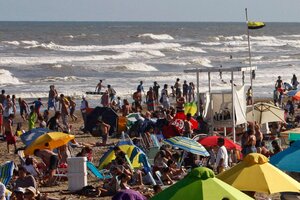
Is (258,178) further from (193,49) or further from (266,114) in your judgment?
(193,49)

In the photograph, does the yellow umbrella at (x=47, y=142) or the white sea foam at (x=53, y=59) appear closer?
the yellow umbrella at (x=47, y=142)

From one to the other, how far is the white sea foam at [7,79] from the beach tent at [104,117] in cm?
1874

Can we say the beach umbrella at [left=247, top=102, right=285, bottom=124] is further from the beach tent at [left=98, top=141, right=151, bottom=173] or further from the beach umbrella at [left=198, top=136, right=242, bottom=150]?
the beach tent at [left=98, top=141, right=151, bottom=173]

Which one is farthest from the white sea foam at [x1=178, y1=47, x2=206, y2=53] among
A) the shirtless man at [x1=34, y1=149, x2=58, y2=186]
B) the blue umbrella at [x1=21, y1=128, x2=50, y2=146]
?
the shirtless man at [x1=34, y1=149, x2=58, y2=186]

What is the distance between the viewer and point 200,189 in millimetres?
8500

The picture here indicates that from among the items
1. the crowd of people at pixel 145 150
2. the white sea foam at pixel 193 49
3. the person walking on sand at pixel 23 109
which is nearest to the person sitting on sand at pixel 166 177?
the crowd of people at pixel 145 150

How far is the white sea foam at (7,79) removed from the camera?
40800 millimetres

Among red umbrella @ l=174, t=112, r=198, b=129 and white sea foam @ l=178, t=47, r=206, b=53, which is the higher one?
white sea foam @ l=178, t=47, r=206, b=53

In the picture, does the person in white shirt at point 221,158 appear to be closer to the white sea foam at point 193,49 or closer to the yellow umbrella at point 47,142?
the yellow umbrella at point 47,142

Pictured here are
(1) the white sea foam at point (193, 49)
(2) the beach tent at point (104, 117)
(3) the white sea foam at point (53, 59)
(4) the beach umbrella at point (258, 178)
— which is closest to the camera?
(4) the beach umbrella at point (258, 178)

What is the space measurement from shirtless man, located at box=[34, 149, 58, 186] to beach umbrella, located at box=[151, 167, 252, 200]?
682cm

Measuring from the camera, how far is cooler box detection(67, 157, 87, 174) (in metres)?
14.5

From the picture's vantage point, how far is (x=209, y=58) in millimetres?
63844

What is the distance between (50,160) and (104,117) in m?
6.93
